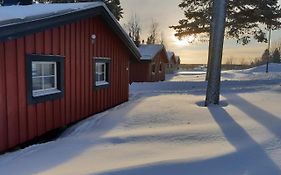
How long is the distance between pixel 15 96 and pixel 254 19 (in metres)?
21.1

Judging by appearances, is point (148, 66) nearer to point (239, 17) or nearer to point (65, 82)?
point (239, 17)

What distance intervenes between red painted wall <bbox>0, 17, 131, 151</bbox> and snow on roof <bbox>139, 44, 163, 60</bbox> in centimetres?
1820

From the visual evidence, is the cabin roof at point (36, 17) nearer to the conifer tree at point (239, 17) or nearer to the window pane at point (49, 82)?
the window pane at point (49, 82)

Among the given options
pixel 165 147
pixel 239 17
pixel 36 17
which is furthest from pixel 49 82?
pixel 239 17

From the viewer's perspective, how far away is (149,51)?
32.5 meters

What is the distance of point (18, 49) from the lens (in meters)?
6.39

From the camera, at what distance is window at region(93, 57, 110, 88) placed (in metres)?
10.4

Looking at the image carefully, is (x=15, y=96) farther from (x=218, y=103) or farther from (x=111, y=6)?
(x=111, y=6)

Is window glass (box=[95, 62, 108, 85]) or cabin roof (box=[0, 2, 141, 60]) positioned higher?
cabin roof (box=[0, 2, 141, 60])

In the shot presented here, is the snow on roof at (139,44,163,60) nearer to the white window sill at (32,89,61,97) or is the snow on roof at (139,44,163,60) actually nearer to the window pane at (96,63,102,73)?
the window pane at (96,63,102,73)

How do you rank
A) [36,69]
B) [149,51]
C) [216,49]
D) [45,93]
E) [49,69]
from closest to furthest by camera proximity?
[36,69], [45,93], [49,69], [216,49], [149,51]

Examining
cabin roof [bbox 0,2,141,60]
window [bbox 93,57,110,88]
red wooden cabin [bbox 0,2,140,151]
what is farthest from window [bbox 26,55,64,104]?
window [bbox 93,57,110,88]

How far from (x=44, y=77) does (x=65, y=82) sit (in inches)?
30.9

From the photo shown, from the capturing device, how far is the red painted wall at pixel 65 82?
6203mm
